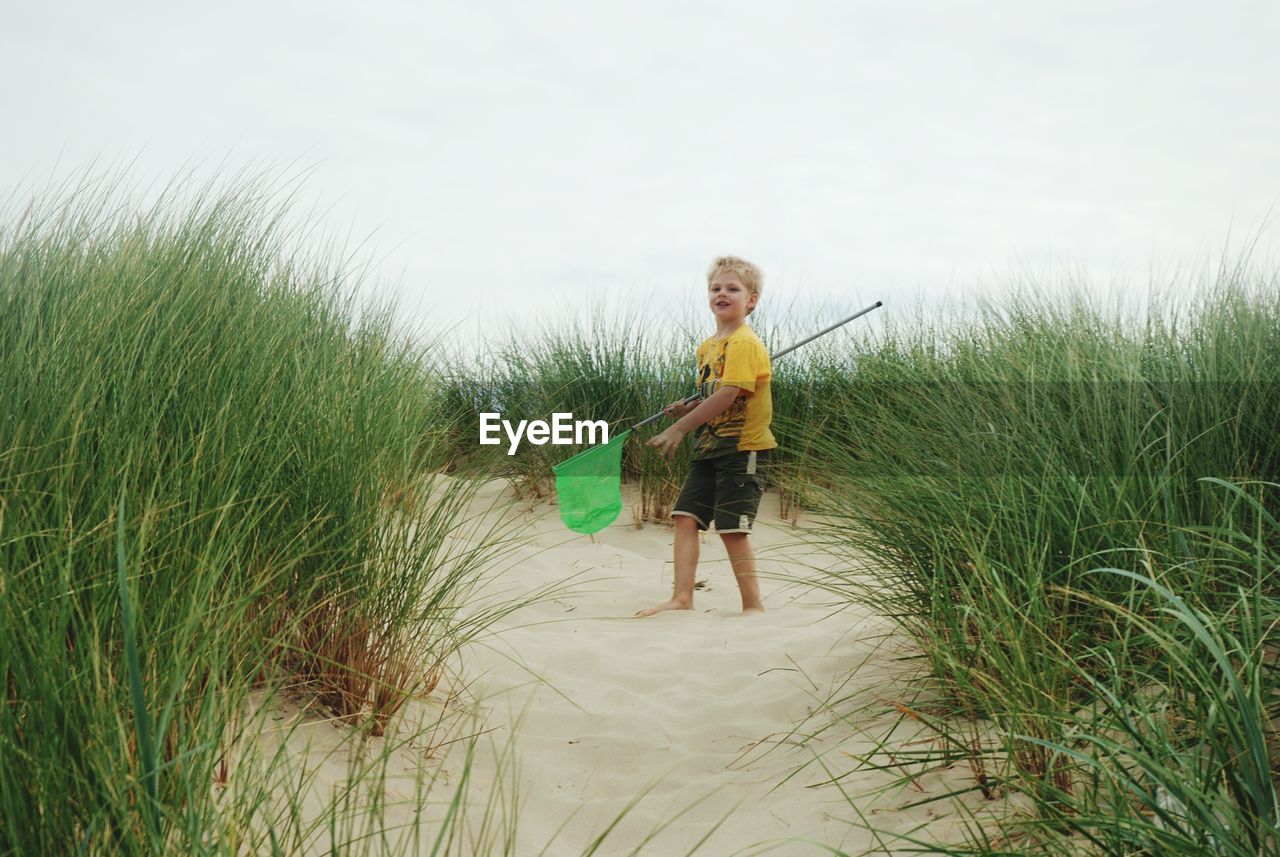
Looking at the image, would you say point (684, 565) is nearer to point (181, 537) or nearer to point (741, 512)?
point (741, 512)

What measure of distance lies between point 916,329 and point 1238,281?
3146 mm

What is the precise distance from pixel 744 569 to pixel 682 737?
5.64 feet

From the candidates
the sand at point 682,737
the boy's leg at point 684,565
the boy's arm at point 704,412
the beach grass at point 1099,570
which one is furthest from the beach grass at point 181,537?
the boy's leg at point 684,565

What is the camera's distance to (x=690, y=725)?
3.06m

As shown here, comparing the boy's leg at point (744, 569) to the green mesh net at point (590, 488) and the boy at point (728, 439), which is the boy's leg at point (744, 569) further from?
the green mesh net at point (590, 488)

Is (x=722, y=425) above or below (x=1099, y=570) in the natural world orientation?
above

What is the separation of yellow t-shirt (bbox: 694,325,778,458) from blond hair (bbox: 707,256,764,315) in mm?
272

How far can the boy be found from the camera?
182 inches

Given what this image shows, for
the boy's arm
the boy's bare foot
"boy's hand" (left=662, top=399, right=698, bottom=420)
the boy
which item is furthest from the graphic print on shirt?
the boy's bare foot

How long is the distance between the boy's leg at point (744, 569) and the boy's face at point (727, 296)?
111cm

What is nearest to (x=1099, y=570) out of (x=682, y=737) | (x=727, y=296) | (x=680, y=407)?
(x=682, y=737)

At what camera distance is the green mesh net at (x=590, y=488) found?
5.38m

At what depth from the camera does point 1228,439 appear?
2.92 m

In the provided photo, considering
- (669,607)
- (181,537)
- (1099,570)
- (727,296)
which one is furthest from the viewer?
(727,296)
